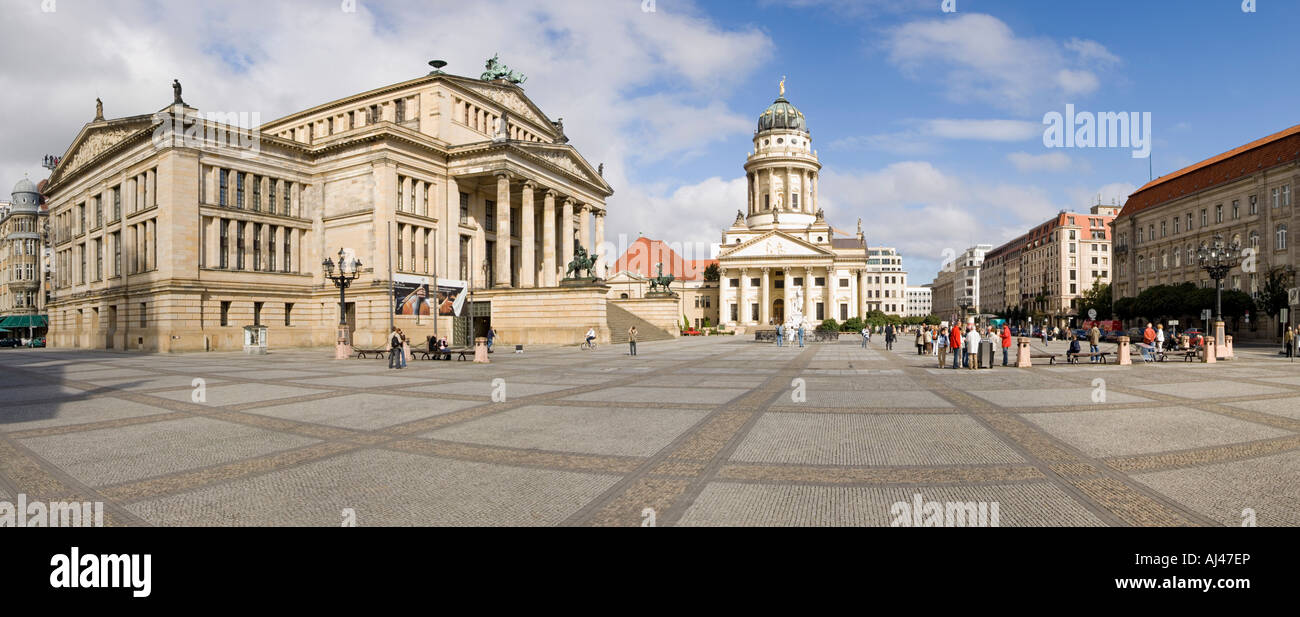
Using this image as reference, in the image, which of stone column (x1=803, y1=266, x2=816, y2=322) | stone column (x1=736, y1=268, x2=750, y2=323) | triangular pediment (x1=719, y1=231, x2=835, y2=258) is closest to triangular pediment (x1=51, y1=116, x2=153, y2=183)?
triangular pediment (x1=719, y1=231, x2=835, y2=258)

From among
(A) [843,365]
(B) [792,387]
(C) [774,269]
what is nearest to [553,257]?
(A) [843,365]

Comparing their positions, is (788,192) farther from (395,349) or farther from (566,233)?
(395,349)

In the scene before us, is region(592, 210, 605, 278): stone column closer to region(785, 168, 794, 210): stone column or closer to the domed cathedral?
the domed cathedral

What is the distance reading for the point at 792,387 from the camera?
15.5m

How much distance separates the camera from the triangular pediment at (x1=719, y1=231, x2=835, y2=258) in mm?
95938

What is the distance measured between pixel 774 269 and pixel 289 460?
9450cm

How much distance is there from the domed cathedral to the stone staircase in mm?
40110

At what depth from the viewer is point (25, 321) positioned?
73.2m

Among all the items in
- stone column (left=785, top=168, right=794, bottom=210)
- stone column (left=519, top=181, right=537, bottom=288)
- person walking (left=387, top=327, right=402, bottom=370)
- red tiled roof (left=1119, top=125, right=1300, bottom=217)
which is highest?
stone column (left=785, top=168, right=794, bottom=210)

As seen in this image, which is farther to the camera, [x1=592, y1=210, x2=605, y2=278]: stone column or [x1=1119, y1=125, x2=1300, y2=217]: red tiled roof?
[x1=592, y1=210, x2=605, y2=278]: stone column

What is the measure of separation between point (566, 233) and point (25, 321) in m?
70.4

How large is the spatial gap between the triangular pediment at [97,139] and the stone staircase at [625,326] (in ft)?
109

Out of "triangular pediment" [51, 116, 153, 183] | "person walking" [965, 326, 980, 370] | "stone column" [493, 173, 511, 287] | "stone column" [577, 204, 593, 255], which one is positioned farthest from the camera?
"stone column" [577, 204, 593, 255]

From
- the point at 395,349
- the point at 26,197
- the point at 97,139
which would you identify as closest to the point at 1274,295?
the point at 395,349
